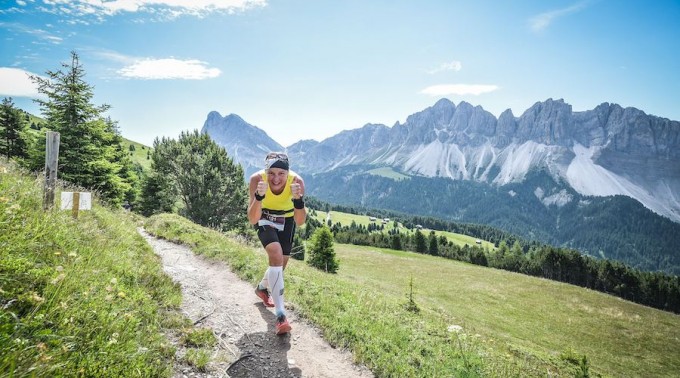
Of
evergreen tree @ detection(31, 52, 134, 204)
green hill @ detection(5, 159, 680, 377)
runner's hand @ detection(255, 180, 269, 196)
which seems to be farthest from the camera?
evergreen tree @ detection(31, 52, 134, 204)

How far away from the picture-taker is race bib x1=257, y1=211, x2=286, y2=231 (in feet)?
23.3

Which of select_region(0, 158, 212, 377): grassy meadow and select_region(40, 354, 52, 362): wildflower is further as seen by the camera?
select_region(0, 158, 212, 377): grassy meadow

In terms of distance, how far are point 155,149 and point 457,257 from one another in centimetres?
9210

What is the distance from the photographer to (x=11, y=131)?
1677 inches

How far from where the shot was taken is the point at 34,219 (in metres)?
5.52

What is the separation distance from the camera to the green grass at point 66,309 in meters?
2.92

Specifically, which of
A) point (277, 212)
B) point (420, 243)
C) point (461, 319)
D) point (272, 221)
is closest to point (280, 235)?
point (272, 221)

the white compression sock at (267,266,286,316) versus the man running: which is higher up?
the man running

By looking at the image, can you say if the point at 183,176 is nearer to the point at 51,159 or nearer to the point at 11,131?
the point at 11,131

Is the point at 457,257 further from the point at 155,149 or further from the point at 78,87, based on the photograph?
the point at 78,87

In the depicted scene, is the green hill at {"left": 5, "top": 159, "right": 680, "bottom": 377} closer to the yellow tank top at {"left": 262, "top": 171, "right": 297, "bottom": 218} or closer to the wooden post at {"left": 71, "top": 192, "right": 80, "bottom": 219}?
the wooden post at {"left": 71, "top": 192, "right": 80, "bottom": 219}

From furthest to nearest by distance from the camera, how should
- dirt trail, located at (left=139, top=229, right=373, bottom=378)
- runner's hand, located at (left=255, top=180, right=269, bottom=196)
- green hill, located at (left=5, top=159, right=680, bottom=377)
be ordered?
runner's hand, located at (left=255, top=180, right=269, bottom=196)
dirt trail, located at (left=139, top=229, right=373, bottom=378)
green hill, located at (left=5, top=159, right=680, bottom=377)

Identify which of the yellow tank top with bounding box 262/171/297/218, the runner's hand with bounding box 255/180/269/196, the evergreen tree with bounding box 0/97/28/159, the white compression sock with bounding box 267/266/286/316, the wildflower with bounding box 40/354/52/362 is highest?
the evergreen tree with bounding box 0/97/28/159

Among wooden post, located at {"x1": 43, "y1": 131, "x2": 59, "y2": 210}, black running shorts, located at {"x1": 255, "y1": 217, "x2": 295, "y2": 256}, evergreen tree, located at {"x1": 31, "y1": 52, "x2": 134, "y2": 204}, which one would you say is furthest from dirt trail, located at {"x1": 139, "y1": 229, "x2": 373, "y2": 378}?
evergreen tree, located at {"x1": 31, "y1": 52, "x2": 134, "y2": 204}
